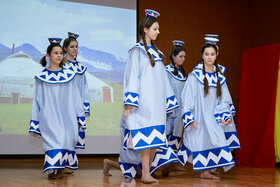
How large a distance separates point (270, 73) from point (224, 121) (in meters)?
2.11

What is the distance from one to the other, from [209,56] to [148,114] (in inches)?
41.4

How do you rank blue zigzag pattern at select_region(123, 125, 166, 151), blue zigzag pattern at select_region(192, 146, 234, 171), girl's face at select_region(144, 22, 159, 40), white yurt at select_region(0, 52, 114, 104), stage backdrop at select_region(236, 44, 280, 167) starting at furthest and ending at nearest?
white yurt at select_region(0, 52, 114, 104), stage backdrop at select_region(236, 44, 280, 167), blue zigzag pattern at select_region(192, 146, 234, 171), girl's face at select_region(144, 22, 159, 40), blue zigzag pattern at select_region(123, 125, 166, 151)

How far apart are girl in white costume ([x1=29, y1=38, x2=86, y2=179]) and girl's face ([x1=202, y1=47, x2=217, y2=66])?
4.32 feet

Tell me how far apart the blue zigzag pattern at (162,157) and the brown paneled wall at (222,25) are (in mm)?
3816

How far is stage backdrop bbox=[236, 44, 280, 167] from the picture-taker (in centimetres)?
562

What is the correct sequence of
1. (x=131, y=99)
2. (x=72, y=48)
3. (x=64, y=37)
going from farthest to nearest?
(x=64, y=37)
(x=72, y=48)
(x=131, y=99)

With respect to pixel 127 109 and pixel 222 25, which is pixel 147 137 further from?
pixel 222 25

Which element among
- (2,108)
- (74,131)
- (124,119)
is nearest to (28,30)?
(2,108)

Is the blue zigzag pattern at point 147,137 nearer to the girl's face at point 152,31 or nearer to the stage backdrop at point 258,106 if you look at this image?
the girl's face at point 152,31

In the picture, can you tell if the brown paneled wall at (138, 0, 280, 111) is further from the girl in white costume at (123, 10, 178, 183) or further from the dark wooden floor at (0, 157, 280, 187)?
the girl in white costume at (123, 10, 178, 183)

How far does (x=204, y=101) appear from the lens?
4.10 meters

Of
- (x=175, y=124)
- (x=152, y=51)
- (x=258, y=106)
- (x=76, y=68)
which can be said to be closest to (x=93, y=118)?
(x=76, y=68)

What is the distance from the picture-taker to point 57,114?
4.05 metres

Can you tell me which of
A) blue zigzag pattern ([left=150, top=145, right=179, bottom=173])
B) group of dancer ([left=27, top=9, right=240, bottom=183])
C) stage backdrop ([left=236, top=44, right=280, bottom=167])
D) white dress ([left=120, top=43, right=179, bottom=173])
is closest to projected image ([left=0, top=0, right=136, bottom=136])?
stage backdrop ([left=236, top=44, right=280, bottom=167])
